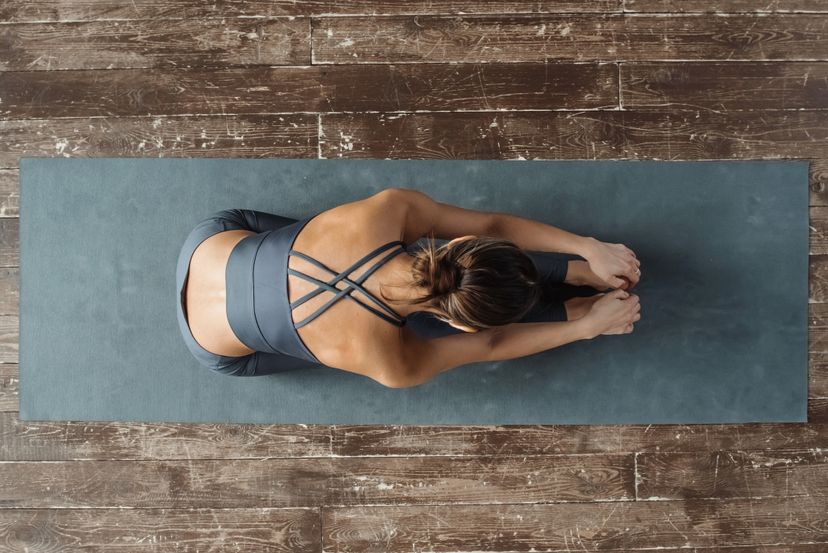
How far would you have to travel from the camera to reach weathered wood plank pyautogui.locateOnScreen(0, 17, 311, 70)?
1.63 meters

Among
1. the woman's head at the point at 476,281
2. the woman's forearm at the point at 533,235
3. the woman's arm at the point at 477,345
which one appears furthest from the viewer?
the woman's forearm at the point at 533,235

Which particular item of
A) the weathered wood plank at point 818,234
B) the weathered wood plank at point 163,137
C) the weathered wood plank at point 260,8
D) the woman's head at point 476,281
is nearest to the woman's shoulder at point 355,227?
the woman's head at point 476,281

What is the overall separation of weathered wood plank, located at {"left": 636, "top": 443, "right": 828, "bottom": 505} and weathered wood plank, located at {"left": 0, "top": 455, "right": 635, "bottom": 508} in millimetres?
69

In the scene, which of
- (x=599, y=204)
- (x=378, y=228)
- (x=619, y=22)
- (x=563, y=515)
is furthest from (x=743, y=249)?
(x=378, y=228)

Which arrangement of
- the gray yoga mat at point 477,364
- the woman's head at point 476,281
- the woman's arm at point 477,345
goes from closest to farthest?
1. the woman's head at point 476,281
2. the woman's arm at point 477,345
3. the gray yoga mat at point 477,364

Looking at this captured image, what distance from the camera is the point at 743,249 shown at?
1.57 metres

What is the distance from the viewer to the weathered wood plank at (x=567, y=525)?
1583 mm

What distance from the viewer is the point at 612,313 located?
1.34 m

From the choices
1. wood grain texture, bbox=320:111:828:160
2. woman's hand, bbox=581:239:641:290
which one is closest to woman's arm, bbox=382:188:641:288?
woman's hand, bbox=581:239:641:290

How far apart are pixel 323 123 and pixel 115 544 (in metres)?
1.30

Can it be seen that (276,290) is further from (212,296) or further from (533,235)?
(533,235)

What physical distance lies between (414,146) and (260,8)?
1.94ft

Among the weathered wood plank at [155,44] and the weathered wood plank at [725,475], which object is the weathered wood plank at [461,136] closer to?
the weathered wood plank at [155,44]

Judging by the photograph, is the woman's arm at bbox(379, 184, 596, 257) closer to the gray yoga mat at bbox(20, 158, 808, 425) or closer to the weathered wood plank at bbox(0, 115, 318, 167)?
the gray yoga mat at bbox(20, 158, 808, 425)
